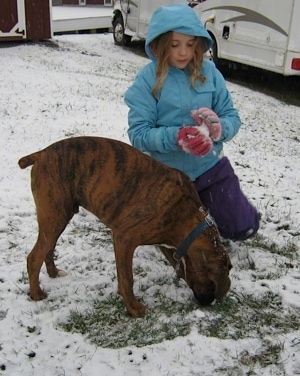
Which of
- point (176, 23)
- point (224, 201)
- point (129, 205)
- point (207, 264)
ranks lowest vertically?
point (224, 201)

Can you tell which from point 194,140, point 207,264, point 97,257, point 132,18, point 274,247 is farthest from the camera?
point 132,18

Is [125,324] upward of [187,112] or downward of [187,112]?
downward

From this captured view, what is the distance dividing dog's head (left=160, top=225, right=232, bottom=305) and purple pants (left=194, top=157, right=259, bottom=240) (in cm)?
98

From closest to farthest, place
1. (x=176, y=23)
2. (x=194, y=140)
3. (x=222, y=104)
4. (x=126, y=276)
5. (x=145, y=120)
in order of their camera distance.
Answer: (x=126, y=276) → (x=194, y=140) → (x=176, y=23) → (x=145, y=120) → (x=222, y=104)

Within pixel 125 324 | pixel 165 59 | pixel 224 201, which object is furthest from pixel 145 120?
pixel 125 324

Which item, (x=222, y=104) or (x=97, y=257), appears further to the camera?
(x=97, y=257)

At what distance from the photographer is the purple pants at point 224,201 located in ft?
12.8

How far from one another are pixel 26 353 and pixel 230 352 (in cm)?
120

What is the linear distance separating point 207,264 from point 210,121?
1.00m

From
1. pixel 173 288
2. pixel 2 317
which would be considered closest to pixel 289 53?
pixel 173 288

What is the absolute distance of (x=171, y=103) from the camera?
11.8 ft

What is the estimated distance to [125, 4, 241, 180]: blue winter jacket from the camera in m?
3.41

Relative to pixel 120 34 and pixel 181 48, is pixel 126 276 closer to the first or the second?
pixel 181 48

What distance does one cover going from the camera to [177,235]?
298 cm
